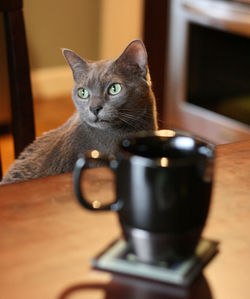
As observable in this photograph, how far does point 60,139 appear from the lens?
129cm

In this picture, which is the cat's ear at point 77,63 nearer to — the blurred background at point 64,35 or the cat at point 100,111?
the cat at point 100,111

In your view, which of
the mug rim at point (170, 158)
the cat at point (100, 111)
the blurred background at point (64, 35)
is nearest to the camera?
the mug rim at point (170, 158)

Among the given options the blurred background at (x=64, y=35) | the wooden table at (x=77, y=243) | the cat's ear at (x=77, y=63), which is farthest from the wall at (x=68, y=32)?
the wooden table at (x=77, y=243)

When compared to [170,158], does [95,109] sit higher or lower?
lower

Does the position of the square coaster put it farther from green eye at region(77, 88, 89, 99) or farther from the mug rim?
green eye at region(77, 88, 89, 99)

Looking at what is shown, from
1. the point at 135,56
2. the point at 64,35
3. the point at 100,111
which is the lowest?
the point at 64,35

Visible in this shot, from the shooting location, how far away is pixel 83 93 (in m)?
1.29

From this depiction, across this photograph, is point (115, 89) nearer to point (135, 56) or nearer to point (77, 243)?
point (135, 56)

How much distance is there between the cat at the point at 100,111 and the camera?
124cm

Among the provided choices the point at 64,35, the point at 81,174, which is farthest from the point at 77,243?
the point at 64,35

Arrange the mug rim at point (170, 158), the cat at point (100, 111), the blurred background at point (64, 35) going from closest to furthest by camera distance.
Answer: the mug rim at point (170, 158) < the cat at point (100, 111) < the blurred background at point (64, 35)

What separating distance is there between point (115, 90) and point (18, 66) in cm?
22

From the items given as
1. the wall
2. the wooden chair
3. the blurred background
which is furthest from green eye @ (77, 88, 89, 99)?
the wall

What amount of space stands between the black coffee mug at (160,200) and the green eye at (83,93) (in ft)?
2.30
